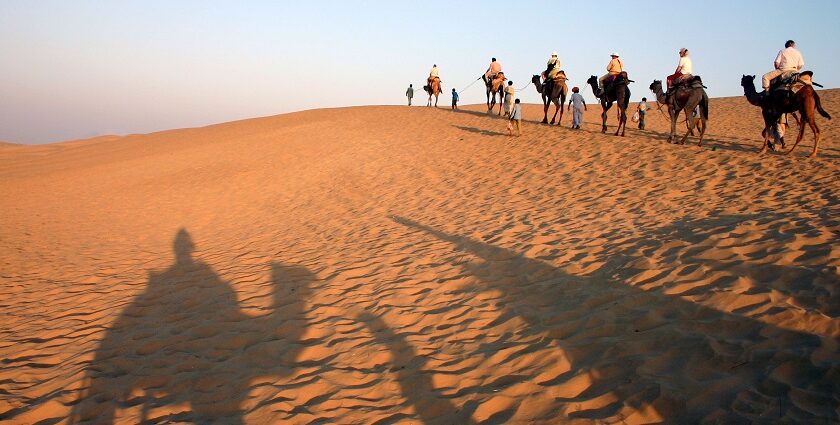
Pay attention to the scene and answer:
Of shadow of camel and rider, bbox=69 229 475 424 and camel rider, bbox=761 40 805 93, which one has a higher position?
camel rider, bbox=761 40 805 93

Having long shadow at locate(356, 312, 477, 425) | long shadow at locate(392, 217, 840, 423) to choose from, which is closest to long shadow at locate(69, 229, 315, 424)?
long shadow at locate(356, 312, 477, 425)

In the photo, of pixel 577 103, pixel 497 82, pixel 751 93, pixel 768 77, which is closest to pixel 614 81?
pixel 577 103

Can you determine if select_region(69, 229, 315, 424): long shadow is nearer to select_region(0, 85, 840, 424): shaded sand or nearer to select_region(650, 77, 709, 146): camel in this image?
select_region(0, 85, 840, 424): shaded sand

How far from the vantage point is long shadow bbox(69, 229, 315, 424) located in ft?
12.4

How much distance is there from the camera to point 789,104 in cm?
1080

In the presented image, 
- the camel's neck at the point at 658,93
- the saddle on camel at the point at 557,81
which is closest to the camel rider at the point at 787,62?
the camel's neck at the point at 658,93

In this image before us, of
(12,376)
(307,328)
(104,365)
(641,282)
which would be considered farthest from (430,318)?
(12,376)

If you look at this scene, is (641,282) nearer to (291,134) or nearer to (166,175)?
(166,175)

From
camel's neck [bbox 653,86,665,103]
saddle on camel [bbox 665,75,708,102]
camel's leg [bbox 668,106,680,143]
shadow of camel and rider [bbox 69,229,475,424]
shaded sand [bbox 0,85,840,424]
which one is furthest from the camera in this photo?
camel's neck [bbox 653,86,665,103]

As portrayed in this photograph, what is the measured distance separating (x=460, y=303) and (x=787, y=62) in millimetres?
10293

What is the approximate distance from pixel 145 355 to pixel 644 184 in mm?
8996

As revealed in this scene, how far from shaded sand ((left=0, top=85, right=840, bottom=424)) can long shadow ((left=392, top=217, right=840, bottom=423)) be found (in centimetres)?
2

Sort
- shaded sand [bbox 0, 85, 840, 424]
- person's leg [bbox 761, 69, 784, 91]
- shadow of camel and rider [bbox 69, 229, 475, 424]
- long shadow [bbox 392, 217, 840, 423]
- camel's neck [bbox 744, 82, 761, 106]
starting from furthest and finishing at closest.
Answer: camel's neck [bbox 744, 82, 761, 106] < person's leg [bbox 761, 69, 784, 91] < shadow of camel and rider [bbox 69, 229, 475, 424] < shaded sand [bbox 0, 85, 840, 424] < long shadow [bbox 392, 217, 840, 423]

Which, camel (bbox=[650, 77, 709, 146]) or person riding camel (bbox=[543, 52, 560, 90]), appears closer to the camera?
camel (bbox=[650, 77, 709, 146])
